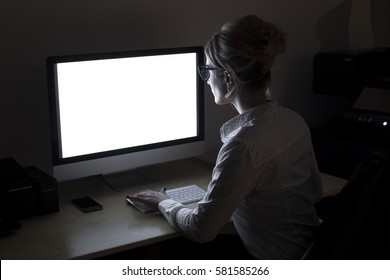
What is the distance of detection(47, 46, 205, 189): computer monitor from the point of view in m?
1.98

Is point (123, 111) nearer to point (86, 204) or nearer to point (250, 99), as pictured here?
point (86, 204)

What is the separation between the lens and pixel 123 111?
2100 mm

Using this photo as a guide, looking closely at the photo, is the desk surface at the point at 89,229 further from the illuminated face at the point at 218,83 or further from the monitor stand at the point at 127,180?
the illuminated face at the point at 218,83

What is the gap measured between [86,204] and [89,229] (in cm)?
20

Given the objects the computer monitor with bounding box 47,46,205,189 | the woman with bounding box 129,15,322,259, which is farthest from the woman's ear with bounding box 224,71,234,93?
the computer monitor with bounding box 47,46,205,189

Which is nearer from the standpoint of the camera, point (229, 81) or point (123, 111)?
point (229, 81)

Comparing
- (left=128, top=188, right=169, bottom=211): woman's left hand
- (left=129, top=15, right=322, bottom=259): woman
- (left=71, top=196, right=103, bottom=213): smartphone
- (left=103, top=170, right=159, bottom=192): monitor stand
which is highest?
(left=129, top=15, right=322, bottom=259): woman

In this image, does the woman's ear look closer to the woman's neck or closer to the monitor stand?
the woman's neck

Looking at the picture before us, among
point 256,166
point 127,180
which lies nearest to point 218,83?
point 256,166

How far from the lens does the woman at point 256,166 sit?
1.68m

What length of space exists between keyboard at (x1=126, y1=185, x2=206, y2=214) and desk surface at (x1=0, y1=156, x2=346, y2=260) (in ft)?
0.07

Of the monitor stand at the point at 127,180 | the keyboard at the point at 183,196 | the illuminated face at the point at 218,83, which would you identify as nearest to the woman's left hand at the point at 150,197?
the keyboard at the point at 183,196

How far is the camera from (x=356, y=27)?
302 centimetres
